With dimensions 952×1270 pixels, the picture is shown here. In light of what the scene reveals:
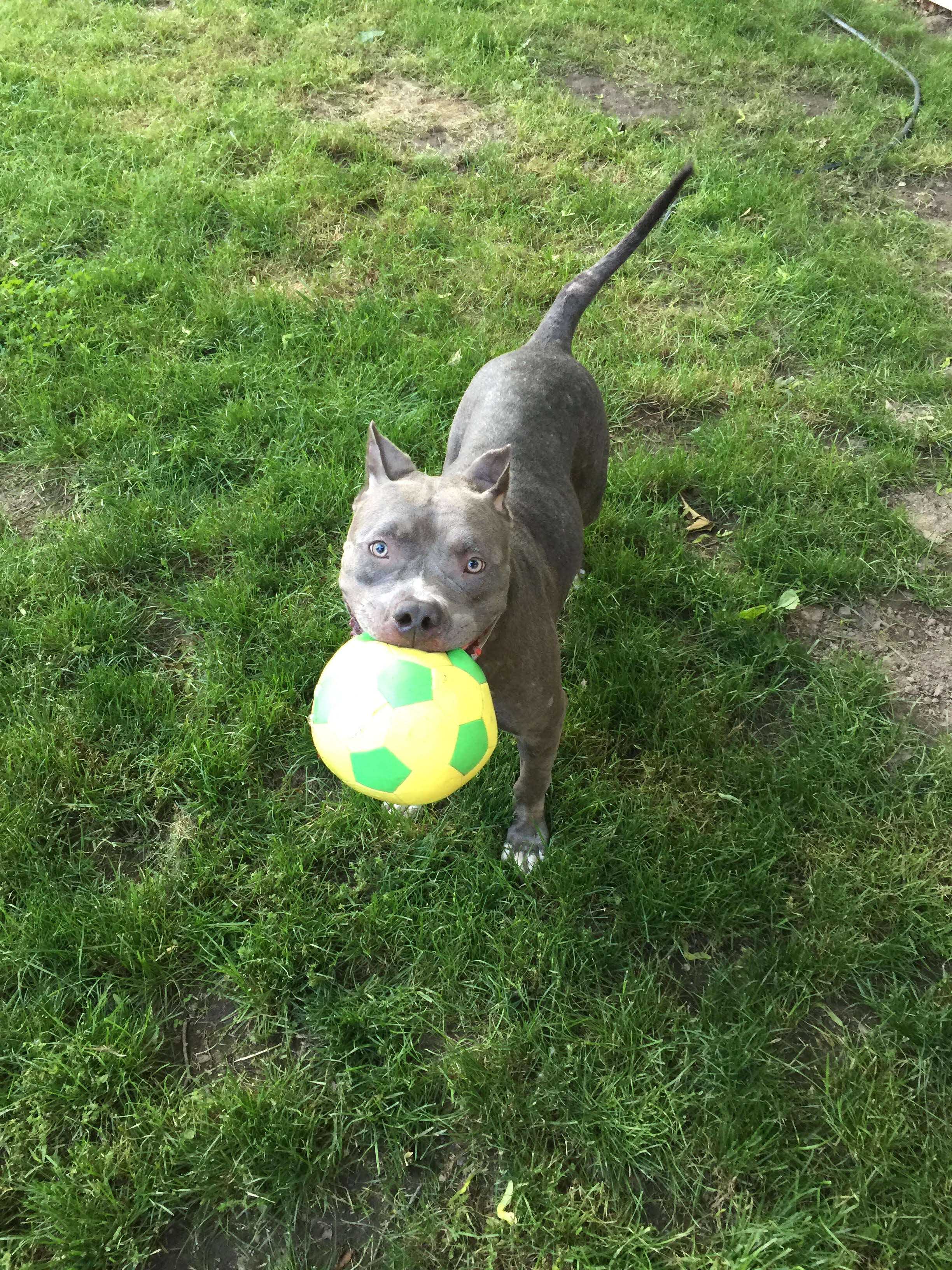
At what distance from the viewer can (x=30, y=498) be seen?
4281 millimetres

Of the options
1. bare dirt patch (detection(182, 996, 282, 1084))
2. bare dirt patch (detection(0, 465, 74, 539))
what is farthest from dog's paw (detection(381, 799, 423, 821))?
bare dirt patch (detection(0, 465, 74, 539))

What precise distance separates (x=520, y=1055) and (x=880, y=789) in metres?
1.76

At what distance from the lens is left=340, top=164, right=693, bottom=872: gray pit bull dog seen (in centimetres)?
246

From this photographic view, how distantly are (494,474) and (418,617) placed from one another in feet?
2.51

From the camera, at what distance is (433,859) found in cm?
318

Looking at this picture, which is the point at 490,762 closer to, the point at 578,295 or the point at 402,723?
the point at 402,723

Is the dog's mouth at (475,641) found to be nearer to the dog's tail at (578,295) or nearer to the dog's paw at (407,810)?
the dog's paw at (407,810)

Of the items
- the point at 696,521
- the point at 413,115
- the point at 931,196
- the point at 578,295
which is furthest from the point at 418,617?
the point at 931,196

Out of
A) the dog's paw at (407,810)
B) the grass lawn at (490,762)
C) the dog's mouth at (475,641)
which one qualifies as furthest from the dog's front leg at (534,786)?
the dog's mouth at (475,641)

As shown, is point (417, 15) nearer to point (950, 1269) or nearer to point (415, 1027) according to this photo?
point (415, 1027)

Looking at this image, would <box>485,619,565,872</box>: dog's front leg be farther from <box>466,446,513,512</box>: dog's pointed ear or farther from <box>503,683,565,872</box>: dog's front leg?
<box>466,446,513,512</box>: dog's pointed ear

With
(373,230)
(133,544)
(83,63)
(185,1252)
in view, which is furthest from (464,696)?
(83,63)

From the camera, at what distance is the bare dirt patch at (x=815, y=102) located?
23.8 feet

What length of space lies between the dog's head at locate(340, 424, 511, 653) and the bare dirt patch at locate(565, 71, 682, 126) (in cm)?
575
